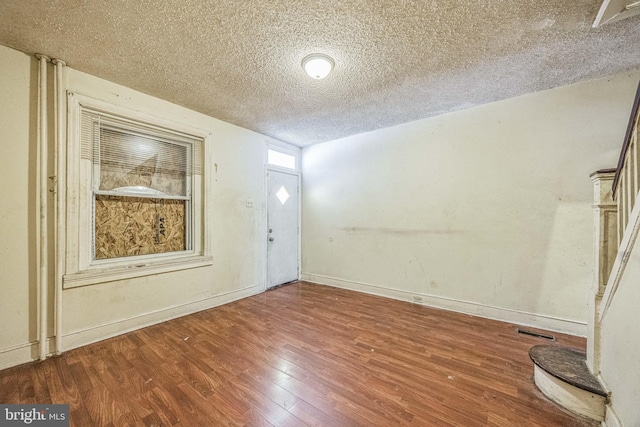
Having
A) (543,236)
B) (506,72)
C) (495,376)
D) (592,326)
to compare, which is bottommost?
(495,376)

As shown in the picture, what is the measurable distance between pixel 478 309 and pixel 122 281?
4247mm

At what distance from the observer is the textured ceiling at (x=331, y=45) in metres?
1.66

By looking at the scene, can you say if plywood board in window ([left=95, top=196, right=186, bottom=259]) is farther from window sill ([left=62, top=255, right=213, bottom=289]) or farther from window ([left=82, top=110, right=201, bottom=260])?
window sill ([left=62, top=255, right=213, bottom=289])

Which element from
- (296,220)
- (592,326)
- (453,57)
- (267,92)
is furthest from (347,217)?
(592,326)

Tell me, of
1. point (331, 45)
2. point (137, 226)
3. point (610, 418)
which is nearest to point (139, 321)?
point (137, 226)

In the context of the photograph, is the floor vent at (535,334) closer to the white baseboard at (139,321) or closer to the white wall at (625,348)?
the white wall at (625,348)

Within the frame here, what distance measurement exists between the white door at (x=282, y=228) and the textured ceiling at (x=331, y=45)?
1.76 metres

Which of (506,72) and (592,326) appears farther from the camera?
(506,72)

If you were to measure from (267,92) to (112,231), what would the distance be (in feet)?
7.75

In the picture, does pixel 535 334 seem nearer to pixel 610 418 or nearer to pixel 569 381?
pixel 569 381

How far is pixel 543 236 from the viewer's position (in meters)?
2.75

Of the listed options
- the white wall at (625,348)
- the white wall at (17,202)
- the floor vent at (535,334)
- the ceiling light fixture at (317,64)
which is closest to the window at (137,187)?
the white wall at (17,202)

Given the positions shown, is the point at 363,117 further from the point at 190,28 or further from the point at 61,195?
the point at 61,195

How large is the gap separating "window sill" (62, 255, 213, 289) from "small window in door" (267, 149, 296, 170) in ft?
6.54
